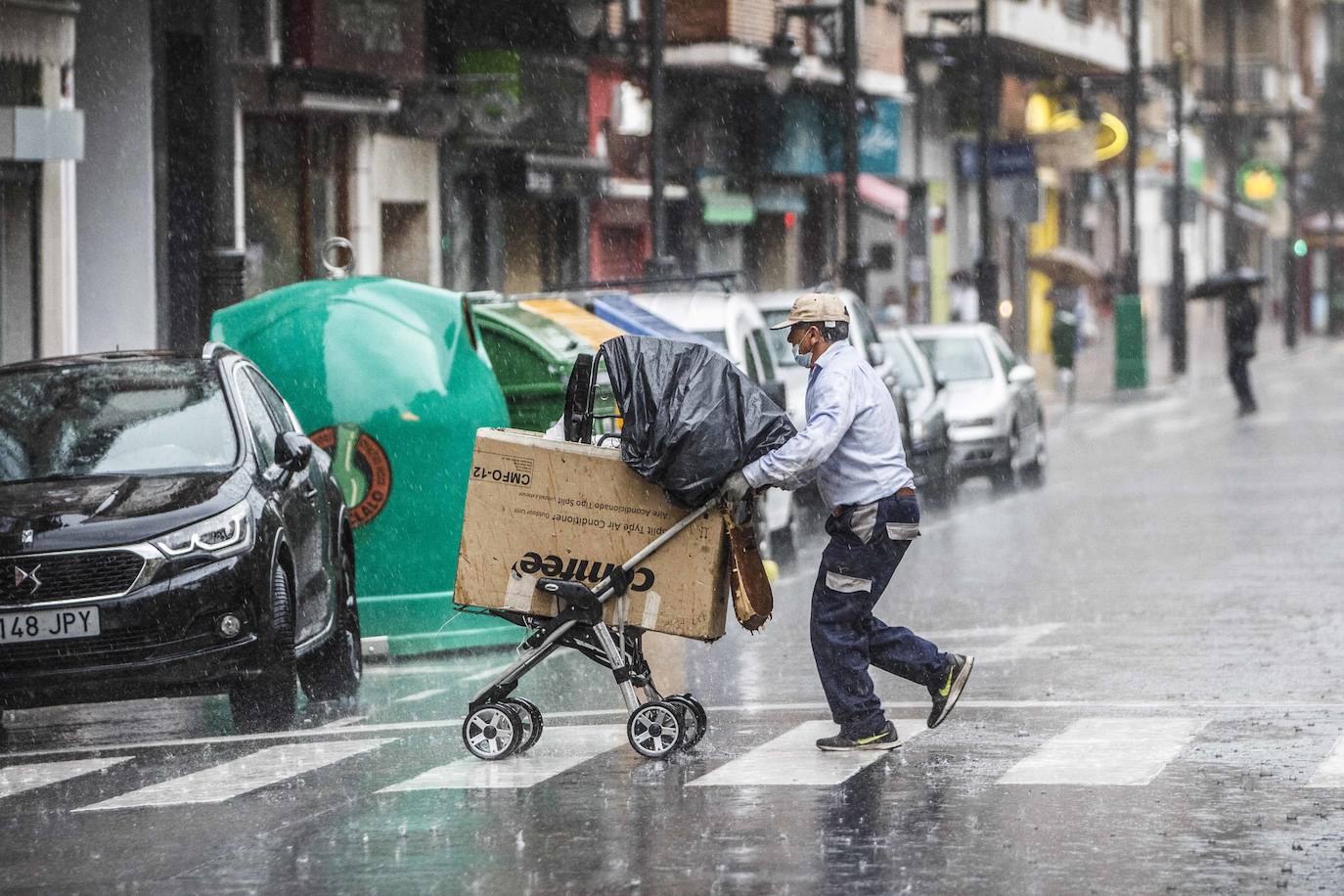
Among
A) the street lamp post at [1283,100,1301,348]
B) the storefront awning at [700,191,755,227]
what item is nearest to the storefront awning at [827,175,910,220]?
the storefront awning at [700,191,755,227]

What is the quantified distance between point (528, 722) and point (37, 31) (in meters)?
12.7

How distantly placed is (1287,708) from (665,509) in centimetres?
282

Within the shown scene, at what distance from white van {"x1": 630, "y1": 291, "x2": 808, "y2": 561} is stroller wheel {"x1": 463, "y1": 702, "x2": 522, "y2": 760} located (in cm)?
836

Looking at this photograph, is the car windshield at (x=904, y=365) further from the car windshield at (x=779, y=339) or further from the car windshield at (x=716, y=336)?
the car windshield at (x=716, y=336)

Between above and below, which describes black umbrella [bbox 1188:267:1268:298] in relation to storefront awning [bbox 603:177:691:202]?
below

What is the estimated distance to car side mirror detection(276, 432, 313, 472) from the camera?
11.5 metres

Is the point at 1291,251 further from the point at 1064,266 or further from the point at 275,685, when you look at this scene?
the point at 275,685

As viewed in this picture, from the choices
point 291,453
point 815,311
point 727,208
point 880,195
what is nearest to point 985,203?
point 727,208

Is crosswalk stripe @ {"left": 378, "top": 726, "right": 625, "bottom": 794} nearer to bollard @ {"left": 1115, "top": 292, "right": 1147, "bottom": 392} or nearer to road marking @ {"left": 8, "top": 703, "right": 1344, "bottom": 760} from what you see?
road marking @ {"left": 8, "top": 703, "right": 1344, "bottom": 760}

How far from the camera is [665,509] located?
9.75m

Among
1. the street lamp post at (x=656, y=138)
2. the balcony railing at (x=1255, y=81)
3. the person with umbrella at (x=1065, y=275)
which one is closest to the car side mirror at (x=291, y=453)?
the street lamp post at (x=656, y=138)

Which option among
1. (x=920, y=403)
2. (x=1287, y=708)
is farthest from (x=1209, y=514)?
(x=1287, y=708)

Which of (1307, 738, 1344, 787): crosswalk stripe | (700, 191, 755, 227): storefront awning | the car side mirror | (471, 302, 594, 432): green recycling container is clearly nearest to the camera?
(1307, 738, 1344, 787): crosswalk stripe

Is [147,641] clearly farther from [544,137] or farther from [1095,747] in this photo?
[544,137]
